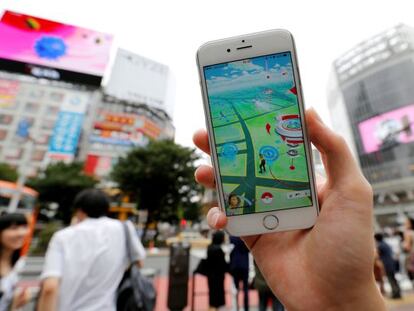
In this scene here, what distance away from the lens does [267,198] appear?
48.6 inches

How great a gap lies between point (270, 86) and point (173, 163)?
17715 millimetres

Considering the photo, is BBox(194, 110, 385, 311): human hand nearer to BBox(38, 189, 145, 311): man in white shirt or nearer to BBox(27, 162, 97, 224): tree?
BBox(38, 189, 145, 311): man in white shirt

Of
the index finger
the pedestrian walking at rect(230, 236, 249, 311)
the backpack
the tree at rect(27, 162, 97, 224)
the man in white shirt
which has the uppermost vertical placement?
the tree at rect(27, 162, 97, 224)

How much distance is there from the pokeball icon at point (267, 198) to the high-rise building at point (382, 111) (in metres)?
31.3

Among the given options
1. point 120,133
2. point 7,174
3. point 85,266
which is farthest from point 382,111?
point 7,174

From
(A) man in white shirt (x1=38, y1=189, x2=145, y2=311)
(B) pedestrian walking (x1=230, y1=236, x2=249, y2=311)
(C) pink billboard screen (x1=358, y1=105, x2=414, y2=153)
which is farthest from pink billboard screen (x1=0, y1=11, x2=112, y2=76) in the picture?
(C) pink billboard screen (x1=358, y1=105, x2=414, y2=153)

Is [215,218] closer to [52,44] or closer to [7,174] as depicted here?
[52,44]

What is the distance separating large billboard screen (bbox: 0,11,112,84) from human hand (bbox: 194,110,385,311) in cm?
2636

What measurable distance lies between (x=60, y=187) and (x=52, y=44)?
507 inches

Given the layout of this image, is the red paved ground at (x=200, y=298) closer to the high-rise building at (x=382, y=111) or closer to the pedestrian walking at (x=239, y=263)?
the pedestrian walking at (x=239, y=263)

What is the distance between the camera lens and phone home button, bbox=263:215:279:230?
117cm

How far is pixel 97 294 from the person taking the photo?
1.62 meters

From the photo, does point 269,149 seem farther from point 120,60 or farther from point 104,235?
point 120,60

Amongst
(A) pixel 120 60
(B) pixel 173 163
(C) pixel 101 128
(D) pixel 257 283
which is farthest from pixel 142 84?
(D) pixel 257 283
